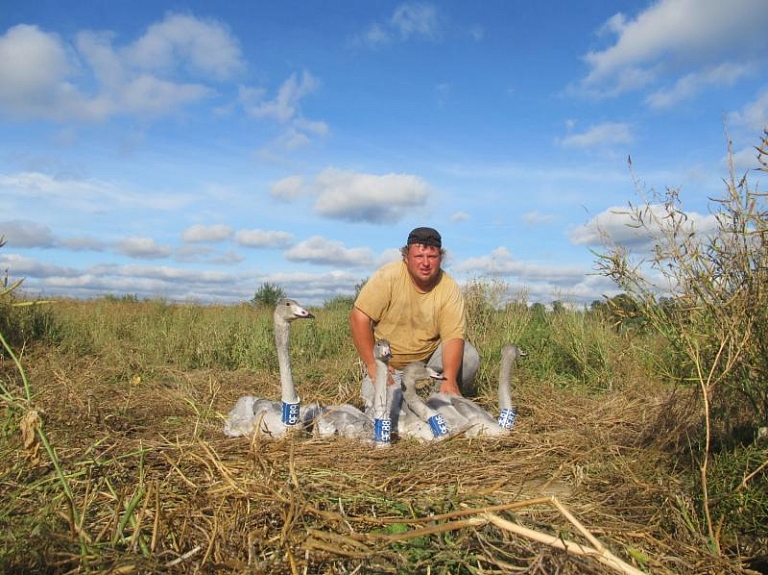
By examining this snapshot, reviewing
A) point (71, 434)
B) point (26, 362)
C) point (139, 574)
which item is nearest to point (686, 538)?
point (139, 574)

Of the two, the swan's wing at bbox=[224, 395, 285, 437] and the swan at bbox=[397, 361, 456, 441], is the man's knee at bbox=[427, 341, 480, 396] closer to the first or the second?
the swan at bbox=[397, 361, 456, 441]

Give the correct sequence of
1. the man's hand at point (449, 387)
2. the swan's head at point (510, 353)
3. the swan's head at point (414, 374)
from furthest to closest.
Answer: the man's hand at point (449, 387), the swan's head at point (510, 353), the swan's head at point (414, 374)

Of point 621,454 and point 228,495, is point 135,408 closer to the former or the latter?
point 228,495

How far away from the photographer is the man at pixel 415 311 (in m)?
6.51

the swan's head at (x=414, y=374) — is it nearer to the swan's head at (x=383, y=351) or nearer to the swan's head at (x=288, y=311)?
the swan's head at (x=383, y=351)

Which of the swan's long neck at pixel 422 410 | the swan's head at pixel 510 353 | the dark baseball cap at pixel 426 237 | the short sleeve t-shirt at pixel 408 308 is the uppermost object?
the dark baseball cap at pixel 426 237

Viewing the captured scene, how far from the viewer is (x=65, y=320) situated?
10.4 metres

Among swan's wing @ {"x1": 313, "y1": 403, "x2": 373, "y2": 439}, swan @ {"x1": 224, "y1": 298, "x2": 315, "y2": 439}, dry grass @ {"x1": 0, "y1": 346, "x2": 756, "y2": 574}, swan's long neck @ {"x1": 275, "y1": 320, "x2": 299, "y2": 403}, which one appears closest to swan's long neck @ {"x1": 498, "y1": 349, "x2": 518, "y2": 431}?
dry grass @ {"x1": 0, "y1": 346, "x2": 756, "y2": 574}

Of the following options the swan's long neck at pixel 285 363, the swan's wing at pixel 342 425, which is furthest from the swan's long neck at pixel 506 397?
the swan's long neck at pixel 285 363

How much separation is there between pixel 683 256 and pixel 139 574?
3269 mm

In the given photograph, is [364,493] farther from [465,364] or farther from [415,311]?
[465,364]

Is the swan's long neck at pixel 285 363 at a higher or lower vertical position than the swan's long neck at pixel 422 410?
higher

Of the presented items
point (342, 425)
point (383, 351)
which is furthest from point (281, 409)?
point (383, 351)

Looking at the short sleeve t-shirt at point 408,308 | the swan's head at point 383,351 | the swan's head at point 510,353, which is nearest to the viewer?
the swan's head at point 383,351
